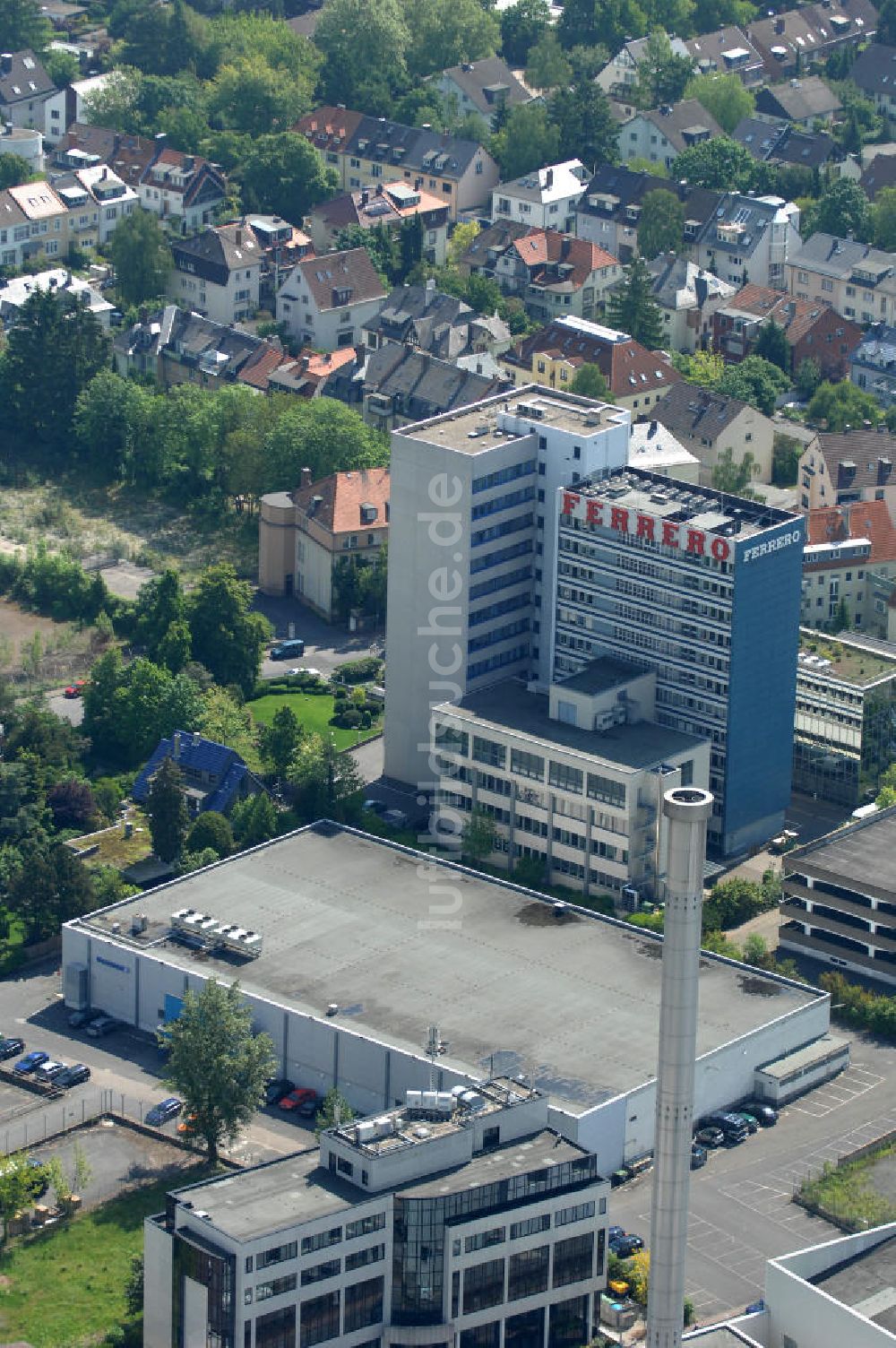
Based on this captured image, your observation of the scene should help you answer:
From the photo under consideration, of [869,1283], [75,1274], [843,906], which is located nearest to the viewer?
[869,1283]

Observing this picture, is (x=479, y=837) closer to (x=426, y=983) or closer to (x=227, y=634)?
(x=426, y=983)

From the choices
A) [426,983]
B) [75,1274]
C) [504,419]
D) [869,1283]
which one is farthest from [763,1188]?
[504,419]

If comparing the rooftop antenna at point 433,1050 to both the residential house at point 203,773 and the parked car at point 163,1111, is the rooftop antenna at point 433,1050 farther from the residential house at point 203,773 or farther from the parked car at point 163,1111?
the residential house at point 203,773

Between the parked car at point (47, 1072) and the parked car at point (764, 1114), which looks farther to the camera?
the parked car at point (47, 1072)

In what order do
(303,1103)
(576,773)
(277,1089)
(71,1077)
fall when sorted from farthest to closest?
(576,773)
(71,1077)
(277,1089)
(303,1103)

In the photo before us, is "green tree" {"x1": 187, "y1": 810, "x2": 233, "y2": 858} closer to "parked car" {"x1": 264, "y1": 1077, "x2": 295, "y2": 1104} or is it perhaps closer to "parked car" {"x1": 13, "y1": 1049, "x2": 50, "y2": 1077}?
"parked car" {"x1": 13, "y1": 1049, "x2": 50, "y2": 1077}

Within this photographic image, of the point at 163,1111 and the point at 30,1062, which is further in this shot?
the point at 30,1062

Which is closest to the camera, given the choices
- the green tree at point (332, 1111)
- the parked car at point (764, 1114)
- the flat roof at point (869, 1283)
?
the flat roof at point (869, 1283)

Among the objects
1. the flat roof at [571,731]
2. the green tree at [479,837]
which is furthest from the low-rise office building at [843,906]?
the green tree at [479,837]
